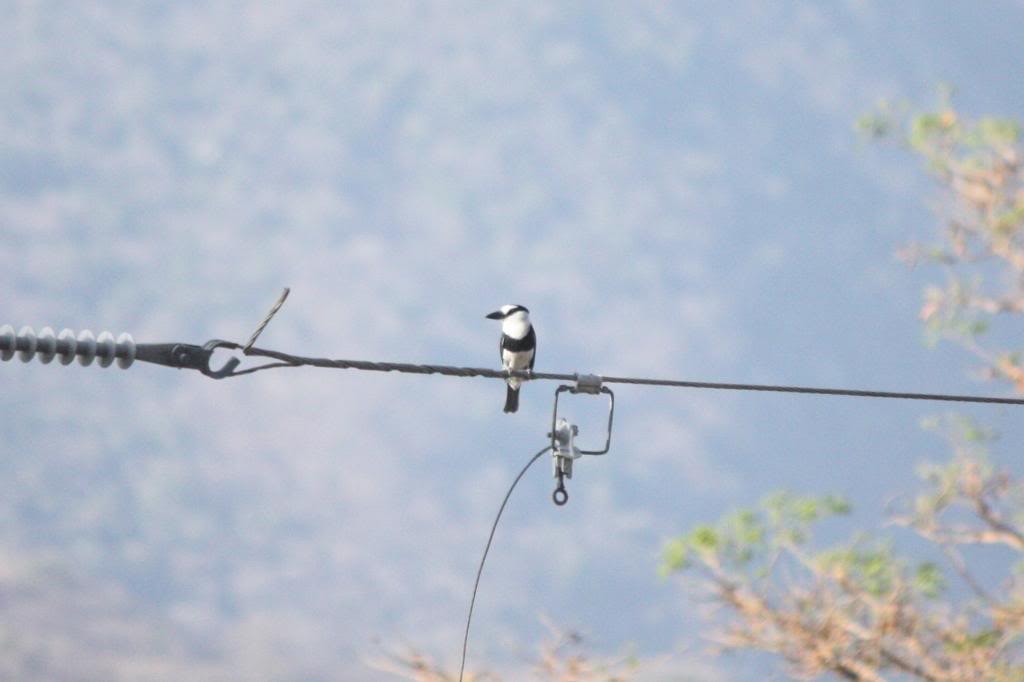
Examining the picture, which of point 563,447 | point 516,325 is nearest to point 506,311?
point 516,325

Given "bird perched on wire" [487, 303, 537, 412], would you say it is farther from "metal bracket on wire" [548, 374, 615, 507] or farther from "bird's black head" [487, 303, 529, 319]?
"metal bracket on wire" [548, 374, 615, 507]

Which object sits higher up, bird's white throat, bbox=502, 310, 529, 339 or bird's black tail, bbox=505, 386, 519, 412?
bird's white throat, bbox=502, 310, 529, 339

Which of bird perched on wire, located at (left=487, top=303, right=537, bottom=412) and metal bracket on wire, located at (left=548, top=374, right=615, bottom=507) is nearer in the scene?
metal bracket on wire, located at (left=548, top=374, right=615, bottom=507)

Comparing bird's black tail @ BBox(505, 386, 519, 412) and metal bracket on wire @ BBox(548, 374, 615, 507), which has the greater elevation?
bird's black tail @ BBox(505, 386, 519, 412)

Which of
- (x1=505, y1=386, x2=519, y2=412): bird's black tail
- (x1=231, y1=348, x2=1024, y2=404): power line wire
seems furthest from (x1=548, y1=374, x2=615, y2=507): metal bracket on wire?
(x1=505, y1=386, x2=519, y2=412): bird's black tail

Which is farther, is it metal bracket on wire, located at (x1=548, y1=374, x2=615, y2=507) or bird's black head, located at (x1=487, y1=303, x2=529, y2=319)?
bird's black head, located at (x1=487, y1=303, x2=529, y2=319)

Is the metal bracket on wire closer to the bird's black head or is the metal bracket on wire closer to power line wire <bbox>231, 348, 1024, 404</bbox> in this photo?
power line wire <bbox>231, 348, 1024, 404</bbox>

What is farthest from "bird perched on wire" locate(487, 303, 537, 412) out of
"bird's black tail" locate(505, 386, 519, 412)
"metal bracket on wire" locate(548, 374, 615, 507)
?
"metal bracket on wire" locate(548, 374, 615, 507)

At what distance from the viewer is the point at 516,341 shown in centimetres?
730

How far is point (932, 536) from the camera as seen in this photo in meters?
11.2

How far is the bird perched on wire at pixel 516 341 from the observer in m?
7.30

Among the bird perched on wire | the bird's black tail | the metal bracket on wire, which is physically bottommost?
the metal bracket on wire

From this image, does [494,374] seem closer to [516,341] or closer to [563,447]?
[563,447]

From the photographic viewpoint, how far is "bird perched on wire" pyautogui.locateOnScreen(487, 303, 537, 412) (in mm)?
7305
